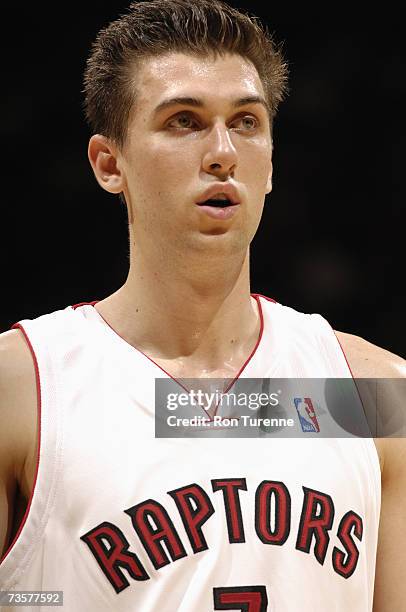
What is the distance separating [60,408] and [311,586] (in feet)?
2.22

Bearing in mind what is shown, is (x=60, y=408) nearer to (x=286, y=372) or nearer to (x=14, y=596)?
(x=14, y=596)

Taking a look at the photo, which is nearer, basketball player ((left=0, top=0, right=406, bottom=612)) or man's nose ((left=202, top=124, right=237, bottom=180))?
basketball player ((left=0, top=0, right=406, bottom=612))

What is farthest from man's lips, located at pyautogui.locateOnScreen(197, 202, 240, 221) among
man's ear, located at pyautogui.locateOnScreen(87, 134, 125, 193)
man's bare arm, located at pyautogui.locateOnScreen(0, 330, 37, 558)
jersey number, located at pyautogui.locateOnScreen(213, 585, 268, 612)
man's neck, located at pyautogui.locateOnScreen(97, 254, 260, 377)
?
jersey number, located at pyautogui.locateOnScreen(213, 585, 268, 612)

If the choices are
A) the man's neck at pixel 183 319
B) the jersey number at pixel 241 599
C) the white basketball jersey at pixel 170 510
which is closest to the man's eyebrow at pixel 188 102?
the man's neck at pixel 183 319

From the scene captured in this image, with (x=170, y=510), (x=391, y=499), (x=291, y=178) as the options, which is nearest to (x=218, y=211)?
(x=170, y=510)

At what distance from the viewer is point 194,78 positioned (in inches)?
90.9

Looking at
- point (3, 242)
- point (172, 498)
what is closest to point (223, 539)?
point (172, 498)

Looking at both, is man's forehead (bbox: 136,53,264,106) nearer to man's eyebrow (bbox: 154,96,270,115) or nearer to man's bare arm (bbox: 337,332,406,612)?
man's eyebrow (bbox: 154,96,270,115)

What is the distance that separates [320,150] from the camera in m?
4.27

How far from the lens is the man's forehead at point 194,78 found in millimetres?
2297

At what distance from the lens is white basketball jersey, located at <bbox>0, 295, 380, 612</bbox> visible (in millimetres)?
2111

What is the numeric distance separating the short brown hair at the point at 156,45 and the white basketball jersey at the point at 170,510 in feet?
1.92

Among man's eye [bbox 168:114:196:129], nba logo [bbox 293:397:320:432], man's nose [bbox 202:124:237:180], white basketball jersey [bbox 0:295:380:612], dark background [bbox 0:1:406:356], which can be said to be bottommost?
white basketball jersey [bbox 0:295:380:612]

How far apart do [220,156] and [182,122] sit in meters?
0.14
